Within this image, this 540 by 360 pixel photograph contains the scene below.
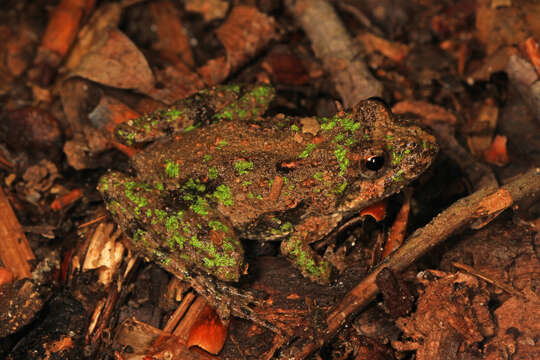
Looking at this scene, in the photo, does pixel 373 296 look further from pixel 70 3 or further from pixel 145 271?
pixel 70 3

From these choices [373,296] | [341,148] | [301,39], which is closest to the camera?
[373,296]

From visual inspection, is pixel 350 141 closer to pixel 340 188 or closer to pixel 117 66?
pixel 340 188

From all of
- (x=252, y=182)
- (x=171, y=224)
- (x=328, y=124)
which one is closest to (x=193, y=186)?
(x=171, y=224)

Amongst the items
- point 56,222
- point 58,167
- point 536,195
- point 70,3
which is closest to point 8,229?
point 56,222

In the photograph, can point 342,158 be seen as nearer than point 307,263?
Yes

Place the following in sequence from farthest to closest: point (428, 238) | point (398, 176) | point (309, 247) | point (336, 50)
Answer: point (336, 50), point (309, 247), point (398, 176), point (428, 238)

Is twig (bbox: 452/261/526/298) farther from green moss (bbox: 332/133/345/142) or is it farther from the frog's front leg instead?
green moss (bbox: 332/133/345/142)

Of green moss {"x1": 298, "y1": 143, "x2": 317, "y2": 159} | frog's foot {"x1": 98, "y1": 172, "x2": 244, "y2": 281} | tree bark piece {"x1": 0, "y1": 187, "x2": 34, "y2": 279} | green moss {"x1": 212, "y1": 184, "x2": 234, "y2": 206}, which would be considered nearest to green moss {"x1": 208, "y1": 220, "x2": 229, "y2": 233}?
frog's foot {"x1": 98, "y1": 172, "x2": 244, "y2": 281}
